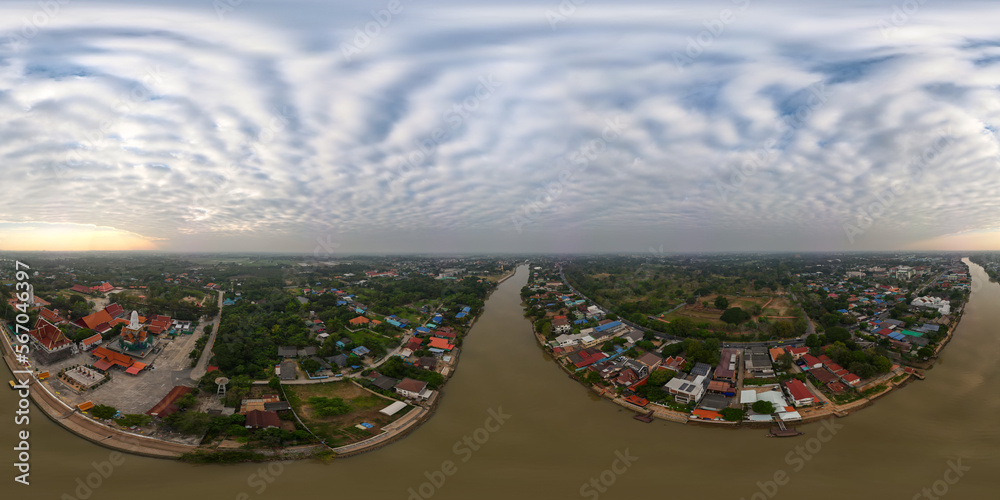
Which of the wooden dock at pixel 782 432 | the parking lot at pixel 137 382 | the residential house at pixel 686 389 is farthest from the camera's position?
the residential house at pixel 686 389

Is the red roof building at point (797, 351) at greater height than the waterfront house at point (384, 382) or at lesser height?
greater

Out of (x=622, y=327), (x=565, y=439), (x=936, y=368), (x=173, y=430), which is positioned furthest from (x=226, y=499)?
(x=936, y=368)

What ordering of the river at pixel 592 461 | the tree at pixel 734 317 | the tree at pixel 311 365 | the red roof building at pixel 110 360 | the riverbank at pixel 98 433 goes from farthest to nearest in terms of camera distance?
the tree at pixel 734 317 → the tree at pixel 311 365 → the red roof building at pixel 110 360 → the riverbank at pixel 98 433 → the river at pixel 592 461

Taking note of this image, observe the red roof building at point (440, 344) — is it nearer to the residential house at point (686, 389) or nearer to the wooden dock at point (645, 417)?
A: the wooden dock at point (645, 417)

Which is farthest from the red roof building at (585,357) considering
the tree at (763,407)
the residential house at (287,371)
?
the residential house at (287,371)

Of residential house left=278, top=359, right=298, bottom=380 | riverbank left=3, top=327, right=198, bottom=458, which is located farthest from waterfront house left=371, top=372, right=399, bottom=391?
riverbank left=3, top=327, right=198, bottom=458

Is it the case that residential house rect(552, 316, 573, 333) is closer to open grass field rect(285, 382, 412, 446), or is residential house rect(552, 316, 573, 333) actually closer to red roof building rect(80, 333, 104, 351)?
open grass field rect(285, 382, 412, 446)

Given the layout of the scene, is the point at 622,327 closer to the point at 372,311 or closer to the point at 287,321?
the point at 372,311

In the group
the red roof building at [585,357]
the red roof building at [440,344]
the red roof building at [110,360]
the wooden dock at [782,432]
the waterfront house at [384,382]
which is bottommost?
the wooden dock at [782,432]
